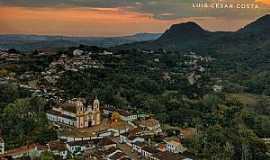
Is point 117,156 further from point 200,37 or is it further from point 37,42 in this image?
point 200,37

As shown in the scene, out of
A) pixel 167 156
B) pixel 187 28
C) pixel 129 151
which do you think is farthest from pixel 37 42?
pixel 167 156

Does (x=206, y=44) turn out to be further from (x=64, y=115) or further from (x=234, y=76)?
(x=64, y=115)

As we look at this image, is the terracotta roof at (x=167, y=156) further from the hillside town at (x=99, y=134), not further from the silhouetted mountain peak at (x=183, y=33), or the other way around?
the silhouetted mountain peak at (x=183, y=33)

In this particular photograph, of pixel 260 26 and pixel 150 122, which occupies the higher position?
pixel 150 122

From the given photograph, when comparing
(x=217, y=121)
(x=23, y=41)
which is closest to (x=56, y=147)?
(x=217, y=121)

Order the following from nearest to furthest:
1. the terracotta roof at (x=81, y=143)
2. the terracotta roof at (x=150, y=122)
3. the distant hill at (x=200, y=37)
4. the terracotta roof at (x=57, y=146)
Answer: the terracotta roof at (x=57, y=146), the terracotta roof at (x=81, y=143), the terracotta roof at (x=150, y=122), the distant hill at (x=200, y=37)

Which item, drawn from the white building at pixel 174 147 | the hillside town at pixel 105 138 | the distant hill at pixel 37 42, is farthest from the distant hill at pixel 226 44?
the white building at pixel 174 147

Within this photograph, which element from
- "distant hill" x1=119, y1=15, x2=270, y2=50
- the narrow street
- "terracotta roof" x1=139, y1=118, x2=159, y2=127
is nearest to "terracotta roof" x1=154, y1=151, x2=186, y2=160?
the narrow street

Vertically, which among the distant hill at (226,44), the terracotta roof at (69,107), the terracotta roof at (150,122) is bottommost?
the distant hill at (226,44)
